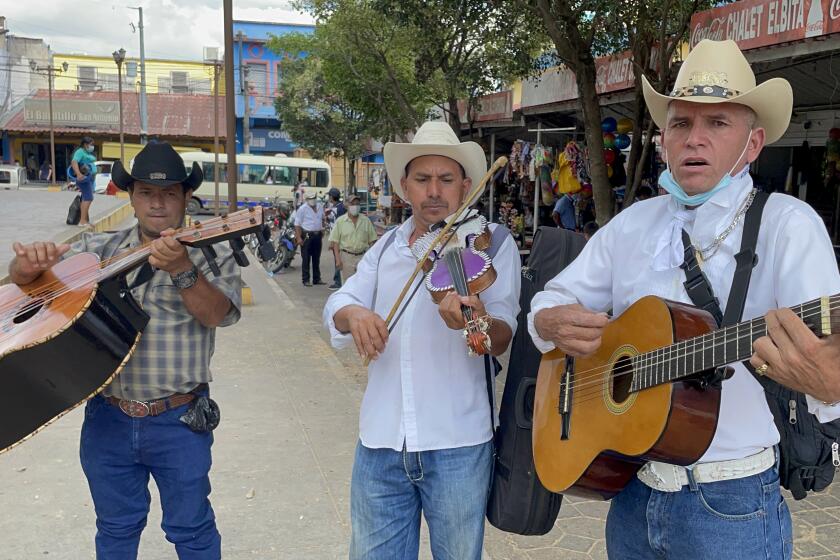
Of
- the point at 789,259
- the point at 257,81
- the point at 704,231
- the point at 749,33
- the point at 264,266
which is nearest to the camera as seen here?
the point at 789,259

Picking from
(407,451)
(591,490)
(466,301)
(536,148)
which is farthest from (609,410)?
(536,148)

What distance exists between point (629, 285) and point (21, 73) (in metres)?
50.1

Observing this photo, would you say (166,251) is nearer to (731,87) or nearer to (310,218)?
(731,87)

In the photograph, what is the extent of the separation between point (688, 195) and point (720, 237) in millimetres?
149

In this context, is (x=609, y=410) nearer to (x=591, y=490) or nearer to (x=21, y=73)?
(x=591, y=490)

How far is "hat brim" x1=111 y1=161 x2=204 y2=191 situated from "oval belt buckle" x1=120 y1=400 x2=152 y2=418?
0.84 m

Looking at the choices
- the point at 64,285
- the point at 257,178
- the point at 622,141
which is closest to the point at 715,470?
the point at 64,285

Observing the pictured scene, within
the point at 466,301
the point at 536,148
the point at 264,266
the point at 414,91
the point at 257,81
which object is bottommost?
the point at 264,266

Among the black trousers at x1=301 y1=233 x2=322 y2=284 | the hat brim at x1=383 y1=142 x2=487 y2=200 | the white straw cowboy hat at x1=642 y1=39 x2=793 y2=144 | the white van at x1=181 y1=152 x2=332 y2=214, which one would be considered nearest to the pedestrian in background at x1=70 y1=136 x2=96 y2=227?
the black trousers at x1=301 y1=233 x2=322 y2=284

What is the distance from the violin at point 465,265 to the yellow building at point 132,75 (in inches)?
1792

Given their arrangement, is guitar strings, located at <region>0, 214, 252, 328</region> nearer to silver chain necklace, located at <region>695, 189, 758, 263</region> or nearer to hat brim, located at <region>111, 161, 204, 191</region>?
hat brim, located at <region>111, 161, 204, 191</region>

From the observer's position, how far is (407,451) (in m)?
2.31

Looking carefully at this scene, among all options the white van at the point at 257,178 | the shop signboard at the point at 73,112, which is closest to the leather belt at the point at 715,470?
the white van at the point at 257,178

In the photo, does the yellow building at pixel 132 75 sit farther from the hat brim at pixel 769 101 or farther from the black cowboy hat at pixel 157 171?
the hat brim at pixel 769 101
